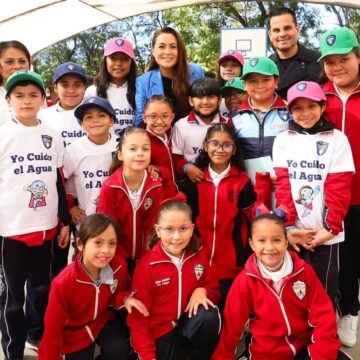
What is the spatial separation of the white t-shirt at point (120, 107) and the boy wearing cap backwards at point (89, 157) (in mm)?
524

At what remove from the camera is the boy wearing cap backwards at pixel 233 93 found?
3744mm

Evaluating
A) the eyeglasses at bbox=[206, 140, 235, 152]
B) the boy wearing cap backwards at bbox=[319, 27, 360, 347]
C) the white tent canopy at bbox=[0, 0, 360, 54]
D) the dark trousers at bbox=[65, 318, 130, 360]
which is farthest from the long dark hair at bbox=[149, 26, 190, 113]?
the white tent canopy at bbox=[0, 0, 360, 54]

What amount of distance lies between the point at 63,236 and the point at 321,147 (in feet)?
5.80

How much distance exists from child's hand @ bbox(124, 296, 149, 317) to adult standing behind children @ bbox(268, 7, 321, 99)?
2.08m

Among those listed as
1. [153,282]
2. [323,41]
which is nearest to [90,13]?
[323,41]

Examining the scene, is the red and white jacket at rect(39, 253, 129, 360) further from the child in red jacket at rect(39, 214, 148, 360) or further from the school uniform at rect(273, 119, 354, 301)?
the school uniform at rect(273, 119, 354, 301)

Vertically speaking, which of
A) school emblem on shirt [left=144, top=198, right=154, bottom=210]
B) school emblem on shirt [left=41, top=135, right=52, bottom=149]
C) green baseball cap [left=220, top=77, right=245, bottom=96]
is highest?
green baseball cap [left=220, top=77, right=245, bottom=96]

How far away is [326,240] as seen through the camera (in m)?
2.88

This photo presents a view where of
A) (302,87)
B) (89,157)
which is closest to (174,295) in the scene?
(89,157)

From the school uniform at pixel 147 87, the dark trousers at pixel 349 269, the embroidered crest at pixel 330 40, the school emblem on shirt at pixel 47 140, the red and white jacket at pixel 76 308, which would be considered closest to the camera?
the red and white jacket at pixel 76 308

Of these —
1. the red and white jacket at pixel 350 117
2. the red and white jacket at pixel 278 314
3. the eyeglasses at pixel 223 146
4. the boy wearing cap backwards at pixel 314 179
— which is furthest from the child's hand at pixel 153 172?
the red and white jacket at pixel 350 117

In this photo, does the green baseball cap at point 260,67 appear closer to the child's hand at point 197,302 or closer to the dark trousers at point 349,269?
the dark trousers at point 349,269

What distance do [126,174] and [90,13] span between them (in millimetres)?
6983

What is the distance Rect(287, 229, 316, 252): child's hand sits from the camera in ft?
9.60
